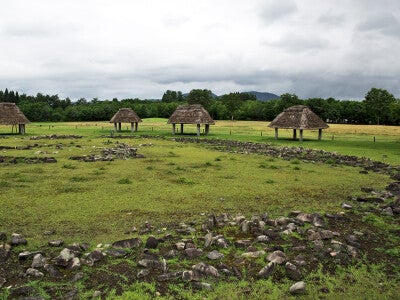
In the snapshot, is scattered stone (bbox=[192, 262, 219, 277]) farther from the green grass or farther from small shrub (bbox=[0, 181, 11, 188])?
small shrub (bbox=[0, 181, 11, 188])

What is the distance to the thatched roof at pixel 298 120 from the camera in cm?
4044

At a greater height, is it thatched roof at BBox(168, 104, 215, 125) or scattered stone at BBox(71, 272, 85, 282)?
thatched roof at BBox(168, 104, 215, 125)

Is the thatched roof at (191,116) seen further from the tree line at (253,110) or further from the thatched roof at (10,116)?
the tree line at (253,110)

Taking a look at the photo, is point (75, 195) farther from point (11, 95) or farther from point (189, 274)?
point (11, 95)

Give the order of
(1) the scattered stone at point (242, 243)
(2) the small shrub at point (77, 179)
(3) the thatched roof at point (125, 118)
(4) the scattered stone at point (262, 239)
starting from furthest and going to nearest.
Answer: (3) the thatched roof at point (125, 118) → (2) the small shrub at point (77, 179) → (4) the scattered stone at point (262, 239) → (1) the scattered stone at point (242, 243)

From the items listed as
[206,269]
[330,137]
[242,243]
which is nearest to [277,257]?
[242,243]

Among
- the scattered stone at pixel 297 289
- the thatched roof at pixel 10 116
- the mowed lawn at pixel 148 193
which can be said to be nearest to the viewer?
the scattered stone at pixel 297 289

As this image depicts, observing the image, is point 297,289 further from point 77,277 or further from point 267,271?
point 77,277

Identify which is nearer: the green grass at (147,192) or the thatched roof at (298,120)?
the green grass at (147,192)

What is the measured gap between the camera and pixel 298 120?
41062 millimetres

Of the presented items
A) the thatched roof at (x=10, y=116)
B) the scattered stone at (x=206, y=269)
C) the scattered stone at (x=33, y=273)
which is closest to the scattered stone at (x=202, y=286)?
the scattered stone at (x=206, y=269)

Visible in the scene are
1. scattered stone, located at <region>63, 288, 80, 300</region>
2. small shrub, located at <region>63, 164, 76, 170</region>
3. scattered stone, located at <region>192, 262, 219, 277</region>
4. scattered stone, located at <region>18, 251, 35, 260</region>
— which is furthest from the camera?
small shrub, located at <region>63, 164, 76, 170</region>

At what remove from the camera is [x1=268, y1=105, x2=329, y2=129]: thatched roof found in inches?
1592

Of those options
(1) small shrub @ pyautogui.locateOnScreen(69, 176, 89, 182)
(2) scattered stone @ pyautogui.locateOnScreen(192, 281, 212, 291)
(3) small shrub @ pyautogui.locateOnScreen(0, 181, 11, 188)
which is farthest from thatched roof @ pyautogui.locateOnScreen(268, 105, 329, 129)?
A: (2) scattered stone @ pyautogui.locateOnScreen(192, 281, 212, 291)
